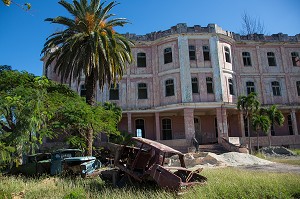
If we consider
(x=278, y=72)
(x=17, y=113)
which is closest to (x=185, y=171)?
(x=17, y=113)

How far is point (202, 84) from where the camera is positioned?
88.6 ft

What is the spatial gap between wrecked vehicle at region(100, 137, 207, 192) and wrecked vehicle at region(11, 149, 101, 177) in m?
1.51

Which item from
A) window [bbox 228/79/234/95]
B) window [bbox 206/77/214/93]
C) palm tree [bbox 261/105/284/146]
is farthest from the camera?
window [bbox 228/79/234/95]

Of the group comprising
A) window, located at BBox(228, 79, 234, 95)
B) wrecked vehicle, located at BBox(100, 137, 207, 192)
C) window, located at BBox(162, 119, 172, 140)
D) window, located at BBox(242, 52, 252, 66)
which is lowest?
wrecked vehicle, located at BBox(100, 137, 207, 192)

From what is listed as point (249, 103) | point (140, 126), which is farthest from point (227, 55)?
point (140, 126)

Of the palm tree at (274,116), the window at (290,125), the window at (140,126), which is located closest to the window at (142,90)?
the window at (140,126)

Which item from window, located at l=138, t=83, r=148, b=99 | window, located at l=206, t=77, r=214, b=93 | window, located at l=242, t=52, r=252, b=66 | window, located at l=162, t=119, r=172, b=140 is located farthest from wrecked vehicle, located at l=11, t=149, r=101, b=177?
window, located at l=242, t=52, r=252, b=66

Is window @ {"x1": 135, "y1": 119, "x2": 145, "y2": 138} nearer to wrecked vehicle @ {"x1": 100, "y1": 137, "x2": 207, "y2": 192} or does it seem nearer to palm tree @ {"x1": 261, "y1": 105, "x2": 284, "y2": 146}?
palm tree @ {"x1": 261, "y1": 105, "x2": 284, "y2": 146}

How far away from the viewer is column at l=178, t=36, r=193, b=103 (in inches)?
1042

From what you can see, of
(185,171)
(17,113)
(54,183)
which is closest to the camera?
(17,113)

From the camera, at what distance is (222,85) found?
27031mm

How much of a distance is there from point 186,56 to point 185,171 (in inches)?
698

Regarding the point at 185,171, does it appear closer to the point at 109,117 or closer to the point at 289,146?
the point at 109,117

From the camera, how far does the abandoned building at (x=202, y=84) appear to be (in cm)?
2689
